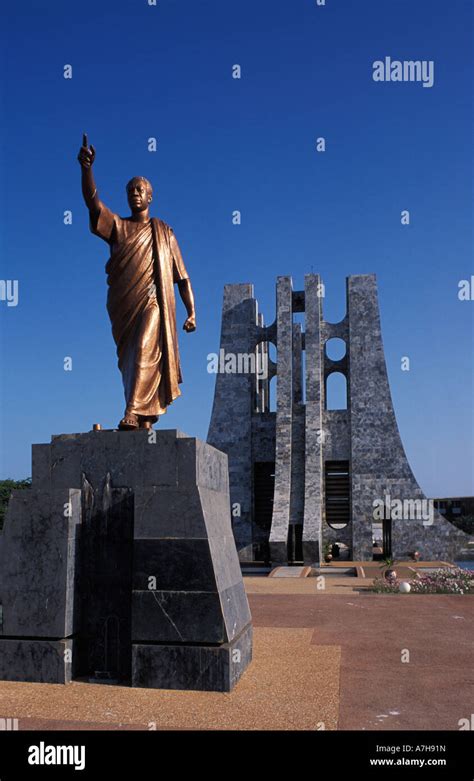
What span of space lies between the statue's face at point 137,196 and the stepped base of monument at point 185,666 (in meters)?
4.77

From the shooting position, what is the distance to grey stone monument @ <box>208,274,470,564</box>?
29.3 m

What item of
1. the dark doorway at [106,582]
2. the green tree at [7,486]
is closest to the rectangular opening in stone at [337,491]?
the green tree at [7,486]

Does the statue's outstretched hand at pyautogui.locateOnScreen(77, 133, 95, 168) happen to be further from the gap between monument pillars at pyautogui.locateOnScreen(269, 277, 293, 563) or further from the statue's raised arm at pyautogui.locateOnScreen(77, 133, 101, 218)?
the gap between monument pillars at pyautogui.locateOnScreen(269, 277, 293, 563)

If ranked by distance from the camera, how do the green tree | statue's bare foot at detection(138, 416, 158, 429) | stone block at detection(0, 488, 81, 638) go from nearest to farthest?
stone block at detection(0, 488, 81, 638) → statue's bare foot at detection(138, 416, 158, 429) → the green tree

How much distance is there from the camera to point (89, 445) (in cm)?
734

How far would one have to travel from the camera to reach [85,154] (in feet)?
25.8

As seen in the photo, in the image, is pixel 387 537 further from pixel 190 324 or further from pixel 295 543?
pixel 190 324

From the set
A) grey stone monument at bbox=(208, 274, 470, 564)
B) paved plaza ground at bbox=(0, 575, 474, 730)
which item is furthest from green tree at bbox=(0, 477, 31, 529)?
paved plaza ground at bbox=(0, 575, 474, 730)

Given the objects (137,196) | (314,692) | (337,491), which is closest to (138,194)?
(137,196)

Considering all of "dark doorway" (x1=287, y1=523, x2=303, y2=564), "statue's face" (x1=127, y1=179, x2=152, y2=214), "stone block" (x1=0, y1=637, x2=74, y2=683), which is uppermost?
"statue's face" (x1=127, y1=179, x2=152, y2=214)

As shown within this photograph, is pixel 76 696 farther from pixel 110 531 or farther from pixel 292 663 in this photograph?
pixel 292 663

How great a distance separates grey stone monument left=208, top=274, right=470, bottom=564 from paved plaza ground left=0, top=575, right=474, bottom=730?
17856mm

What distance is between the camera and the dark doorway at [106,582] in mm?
7074
